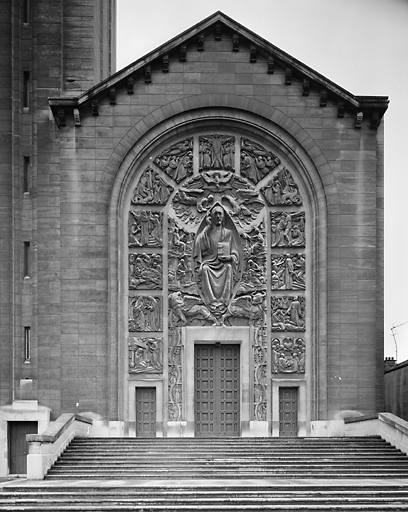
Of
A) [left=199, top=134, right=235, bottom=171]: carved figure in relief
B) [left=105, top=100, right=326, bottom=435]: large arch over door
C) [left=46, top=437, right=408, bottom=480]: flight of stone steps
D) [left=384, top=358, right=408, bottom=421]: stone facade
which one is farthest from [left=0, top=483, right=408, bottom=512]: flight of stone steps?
[left=384, top=358, right=408, bottom=421]: stone facade

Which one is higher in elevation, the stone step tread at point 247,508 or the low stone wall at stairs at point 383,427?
the low stone wall at stairs at point 383,427

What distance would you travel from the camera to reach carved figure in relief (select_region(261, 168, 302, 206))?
1069 inches

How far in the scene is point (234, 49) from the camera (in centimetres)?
2706

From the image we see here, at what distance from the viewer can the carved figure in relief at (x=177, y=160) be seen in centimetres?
2714

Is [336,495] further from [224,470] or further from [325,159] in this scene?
[325,159]

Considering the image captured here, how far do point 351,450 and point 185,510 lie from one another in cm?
694

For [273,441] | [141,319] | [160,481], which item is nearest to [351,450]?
[273,441]

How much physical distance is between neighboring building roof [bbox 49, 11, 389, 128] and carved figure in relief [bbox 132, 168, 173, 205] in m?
2.55

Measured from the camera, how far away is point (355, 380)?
2638cm

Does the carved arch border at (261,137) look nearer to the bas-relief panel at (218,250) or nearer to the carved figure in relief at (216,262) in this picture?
the bas-relief panel at (218,250)

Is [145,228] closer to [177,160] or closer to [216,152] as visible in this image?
[177,160]

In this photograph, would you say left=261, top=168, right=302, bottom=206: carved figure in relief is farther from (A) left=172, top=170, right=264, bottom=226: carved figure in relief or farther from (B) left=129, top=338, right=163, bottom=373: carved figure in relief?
(B) left=129, top=338, right=163, bottom=373: carved figure in relief

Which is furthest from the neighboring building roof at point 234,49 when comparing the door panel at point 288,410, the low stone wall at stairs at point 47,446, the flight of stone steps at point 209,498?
the flight of stone steps at point 209,498

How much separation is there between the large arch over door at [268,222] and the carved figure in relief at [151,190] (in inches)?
7.5
